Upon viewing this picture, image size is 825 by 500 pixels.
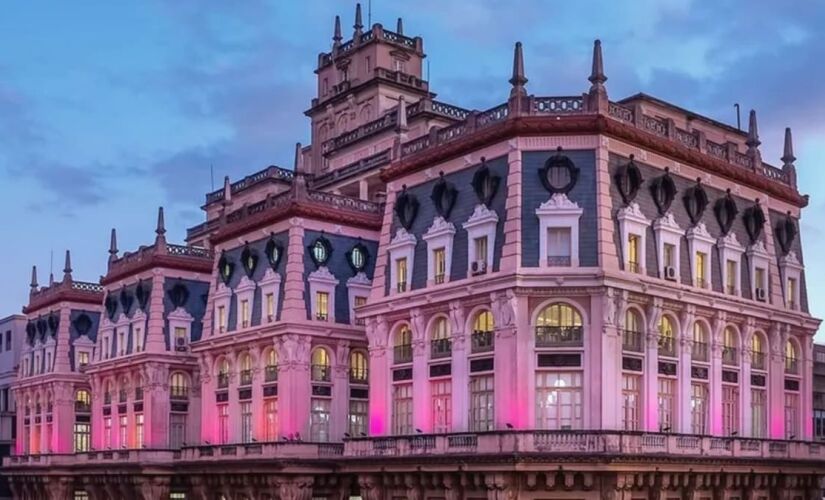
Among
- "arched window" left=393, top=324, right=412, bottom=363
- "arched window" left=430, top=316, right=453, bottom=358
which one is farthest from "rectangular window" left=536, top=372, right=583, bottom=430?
"arched window" left=393, top=324, right=412, bottom=363

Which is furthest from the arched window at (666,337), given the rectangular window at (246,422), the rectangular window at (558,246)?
the rectangular window at (246,422)

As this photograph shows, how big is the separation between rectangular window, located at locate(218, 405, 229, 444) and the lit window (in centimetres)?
1690

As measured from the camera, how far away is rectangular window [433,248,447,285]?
5822 cm

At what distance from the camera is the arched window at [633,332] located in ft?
177

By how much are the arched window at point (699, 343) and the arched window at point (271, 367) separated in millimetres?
23560

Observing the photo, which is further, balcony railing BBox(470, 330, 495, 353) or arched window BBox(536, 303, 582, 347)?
balcony railing BBox(470, 330, 495, 353)

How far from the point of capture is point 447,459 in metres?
54.0

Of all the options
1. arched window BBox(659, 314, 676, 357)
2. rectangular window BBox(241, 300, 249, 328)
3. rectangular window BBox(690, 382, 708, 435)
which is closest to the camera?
arched window BBox(659, 314, 676, 357)

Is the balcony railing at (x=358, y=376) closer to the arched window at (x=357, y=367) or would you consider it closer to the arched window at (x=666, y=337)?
the arched window at (x=357, y=367)

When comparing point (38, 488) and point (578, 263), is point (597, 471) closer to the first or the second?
point (578, 263)

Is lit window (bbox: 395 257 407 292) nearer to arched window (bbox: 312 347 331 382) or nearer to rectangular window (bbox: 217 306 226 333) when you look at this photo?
arched window (bbox: 312 347 331 382)

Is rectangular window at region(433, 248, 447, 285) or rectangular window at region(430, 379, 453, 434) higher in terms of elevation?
rectangular window at region(433, 248, 447, 285)

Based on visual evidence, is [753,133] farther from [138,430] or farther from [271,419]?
[138,430]

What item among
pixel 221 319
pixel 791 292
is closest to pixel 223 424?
pixel 221 319
